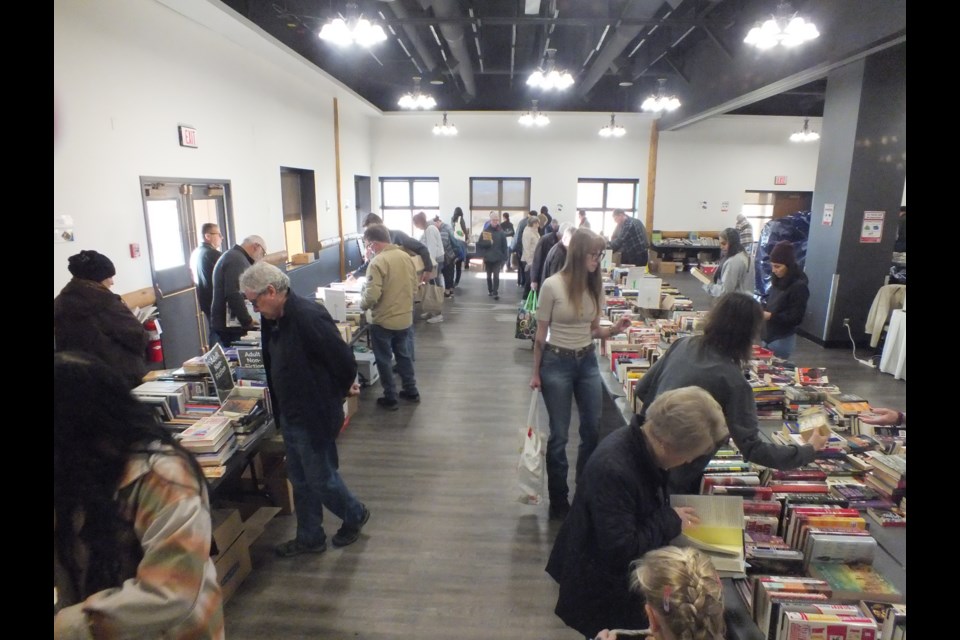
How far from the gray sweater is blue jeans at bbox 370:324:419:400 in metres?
2.93

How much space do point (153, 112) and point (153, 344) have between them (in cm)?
220

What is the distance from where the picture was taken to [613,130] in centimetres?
1265

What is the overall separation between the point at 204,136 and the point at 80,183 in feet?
6.90

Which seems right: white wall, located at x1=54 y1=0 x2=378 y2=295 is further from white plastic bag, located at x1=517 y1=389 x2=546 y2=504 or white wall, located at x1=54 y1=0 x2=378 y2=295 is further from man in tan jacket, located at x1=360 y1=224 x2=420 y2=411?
white plastic bag, located at x1=517 y1=389 x2=546 y2=504

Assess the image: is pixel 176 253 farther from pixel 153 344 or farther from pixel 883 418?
pixel 883 418

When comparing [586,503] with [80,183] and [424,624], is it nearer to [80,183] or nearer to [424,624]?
[424,624]

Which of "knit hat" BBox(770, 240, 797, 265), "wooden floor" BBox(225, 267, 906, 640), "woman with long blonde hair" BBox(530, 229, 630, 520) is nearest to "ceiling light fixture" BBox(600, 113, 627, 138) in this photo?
"wooden floor" BBox(225, 267, 906, 640)

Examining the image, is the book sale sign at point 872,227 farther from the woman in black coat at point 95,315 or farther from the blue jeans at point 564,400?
the woman in black coat at point 95,315

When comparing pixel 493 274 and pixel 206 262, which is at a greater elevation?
pixel 206 262

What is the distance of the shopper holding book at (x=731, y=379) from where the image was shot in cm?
202

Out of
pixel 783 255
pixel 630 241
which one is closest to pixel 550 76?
pixel 630 241

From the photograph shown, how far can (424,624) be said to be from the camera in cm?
249

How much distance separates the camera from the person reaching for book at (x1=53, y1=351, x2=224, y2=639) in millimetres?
1115
